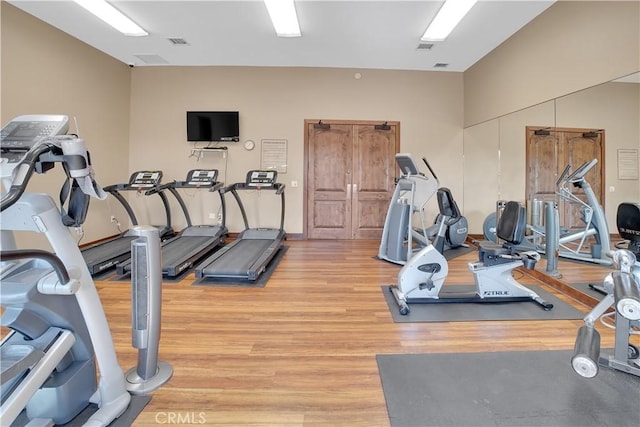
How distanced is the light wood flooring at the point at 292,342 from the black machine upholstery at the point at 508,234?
2.15 feet

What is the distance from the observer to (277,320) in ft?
9.04

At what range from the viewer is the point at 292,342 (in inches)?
93.9

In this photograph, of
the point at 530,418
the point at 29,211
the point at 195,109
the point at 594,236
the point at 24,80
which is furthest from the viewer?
the point at 195,109

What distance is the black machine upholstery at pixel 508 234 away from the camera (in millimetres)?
2977

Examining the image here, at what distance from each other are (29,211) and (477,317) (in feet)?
10.2

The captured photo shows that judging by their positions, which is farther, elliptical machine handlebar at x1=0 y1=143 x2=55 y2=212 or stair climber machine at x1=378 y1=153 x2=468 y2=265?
stair climber machine at x1=378 y1=153 x2=468 y2=265

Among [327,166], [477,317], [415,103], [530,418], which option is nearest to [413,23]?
[415,103]

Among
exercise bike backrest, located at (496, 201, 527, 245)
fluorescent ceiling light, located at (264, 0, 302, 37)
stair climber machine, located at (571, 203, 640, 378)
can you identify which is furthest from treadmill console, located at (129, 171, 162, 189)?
stair climber machine, located at (571, 203, 640, 378)

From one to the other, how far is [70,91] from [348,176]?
4714 millimetres

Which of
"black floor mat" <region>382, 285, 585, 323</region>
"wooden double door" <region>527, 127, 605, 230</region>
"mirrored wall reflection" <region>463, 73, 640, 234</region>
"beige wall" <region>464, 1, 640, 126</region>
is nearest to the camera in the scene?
"black floor mat" <region>382, 285, 585, 323</region>

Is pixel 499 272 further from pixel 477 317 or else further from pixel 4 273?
pixel 4 273

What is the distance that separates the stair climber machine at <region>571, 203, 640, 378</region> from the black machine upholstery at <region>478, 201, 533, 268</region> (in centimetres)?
81

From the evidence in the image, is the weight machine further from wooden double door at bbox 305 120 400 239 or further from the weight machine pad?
wooden double door at bbox 305 120 400 239

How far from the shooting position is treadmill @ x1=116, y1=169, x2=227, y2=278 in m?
3.87
